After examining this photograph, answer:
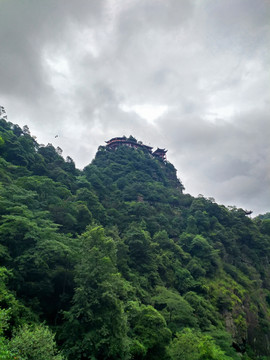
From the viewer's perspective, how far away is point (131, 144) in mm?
75438

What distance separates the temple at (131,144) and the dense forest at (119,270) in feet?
60.3

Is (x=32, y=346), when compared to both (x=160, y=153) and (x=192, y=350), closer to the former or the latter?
(x=192, y=350)

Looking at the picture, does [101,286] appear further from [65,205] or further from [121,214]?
[121,214]

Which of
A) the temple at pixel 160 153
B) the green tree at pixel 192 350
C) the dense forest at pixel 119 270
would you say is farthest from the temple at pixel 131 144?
the green tree at pixel 192 350

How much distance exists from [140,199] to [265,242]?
24801mm

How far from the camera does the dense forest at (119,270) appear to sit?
1374cm

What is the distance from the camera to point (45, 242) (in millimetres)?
16750

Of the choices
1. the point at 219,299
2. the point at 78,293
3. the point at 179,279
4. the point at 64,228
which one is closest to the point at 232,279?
the point at 219,299

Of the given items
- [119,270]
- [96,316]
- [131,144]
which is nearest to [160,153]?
[131,144]

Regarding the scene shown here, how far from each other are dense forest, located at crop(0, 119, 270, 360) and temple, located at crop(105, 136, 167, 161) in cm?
1839

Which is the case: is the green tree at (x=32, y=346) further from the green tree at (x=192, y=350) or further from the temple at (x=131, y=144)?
the temple at (x=131, y=144)

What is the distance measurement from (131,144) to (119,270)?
55570 millimetres

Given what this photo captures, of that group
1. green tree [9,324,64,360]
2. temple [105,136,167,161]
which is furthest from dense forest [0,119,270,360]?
temple [105,136,167,161]

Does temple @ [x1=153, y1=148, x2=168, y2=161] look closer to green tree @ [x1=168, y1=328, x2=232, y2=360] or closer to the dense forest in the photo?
the dense forest
